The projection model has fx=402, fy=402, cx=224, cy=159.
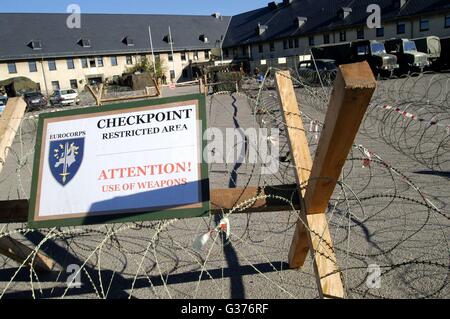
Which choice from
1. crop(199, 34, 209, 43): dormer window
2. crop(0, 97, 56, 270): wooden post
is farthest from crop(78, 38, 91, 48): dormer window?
crop(0, 97, 56, 270): wooden post

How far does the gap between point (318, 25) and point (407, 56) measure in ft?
Result: 85.2

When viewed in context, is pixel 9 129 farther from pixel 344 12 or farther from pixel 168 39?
pixel 168 39

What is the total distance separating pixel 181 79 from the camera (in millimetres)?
64812

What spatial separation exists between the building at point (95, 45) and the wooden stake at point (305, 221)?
56195mm

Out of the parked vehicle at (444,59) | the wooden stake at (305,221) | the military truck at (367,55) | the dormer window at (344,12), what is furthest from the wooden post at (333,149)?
the dormer window at (344,12)

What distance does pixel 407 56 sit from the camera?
86.8ft

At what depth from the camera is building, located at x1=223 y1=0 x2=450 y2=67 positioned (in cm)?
4016

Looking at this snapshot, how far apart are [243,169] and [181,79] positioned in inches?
2322

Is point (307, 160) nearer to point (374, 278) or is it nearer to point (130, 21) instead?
point (374, 278)

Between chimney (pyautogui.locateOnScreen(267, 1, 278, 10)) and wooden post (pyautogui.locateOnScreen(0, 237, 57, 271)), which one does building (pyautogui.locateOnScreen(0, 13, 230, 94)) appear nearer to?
chimney (pyautogui.locateOnScreen(267, 1, 278, 10))

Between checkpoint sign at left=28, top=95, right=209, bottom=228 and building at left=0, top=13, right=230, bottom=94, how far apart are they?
56011mm

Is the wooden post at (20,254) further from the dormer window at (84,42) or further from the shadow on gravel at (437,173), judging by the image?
the dormer window at (84,42)

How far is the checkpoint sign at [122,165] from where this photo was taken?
251 centimetres

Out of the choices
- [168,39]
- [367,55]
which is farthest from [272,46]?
[367,55]
